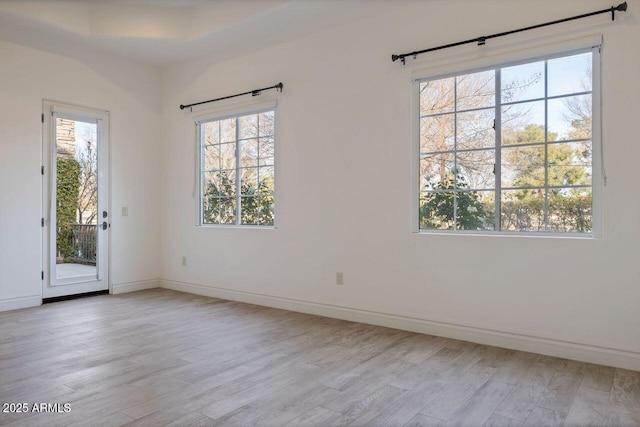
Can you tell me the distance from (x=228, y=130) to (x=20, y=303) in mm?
2974

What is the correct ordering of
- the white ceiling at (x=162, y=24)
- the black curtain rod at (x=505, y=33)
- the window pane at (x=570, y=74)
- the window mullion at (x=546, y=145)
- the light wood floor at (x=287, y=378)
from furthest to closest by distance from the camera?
the white ceiling at (x=162, y=24)
the window mullion at (x=546, y=145)
the window pane at (x=570, y=74)
the black curtain rod at (x=505, y=33)
the light wood floor at (x=287, y=378)

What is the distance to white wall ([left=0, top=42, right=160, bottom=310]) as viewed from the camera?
4598mm

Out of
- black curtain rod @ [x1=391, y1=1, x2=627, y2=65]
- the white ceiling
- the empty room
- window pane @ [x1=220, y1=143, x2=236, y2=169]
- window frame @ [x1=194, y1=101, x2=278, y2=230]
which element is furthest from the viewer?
window pane @ [x1=220, y1=143, x2=236, y2=169]

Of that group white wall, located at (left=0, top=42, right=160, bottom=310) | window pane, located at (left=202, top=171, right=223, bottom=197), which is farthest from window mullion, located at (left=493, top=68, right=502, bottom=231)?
white wall, located at (left=0, top=42, right=160, bottom=310)

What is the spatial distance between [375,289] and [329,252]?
2.01ft

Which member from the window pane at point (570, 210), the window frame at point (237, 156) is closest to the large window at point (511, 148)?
the window pane at point (570, 210)

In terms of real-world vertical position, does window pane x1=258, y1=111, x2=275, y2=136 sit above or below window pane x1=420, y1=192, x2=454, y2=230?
above

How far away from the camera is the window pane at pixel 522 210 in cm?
333

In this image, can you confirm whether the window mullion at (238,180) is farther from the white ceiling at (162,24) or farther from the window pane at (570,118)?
the window pane at (570,118)

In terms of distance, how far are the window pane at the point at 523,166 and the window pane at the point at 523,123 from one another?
7cm

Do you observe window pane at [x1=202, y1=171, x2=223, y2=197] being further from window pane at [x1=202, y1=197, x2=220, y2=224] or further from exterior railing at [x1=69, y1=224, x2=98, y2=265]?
exterior railing at [x1=69, y1=224, x2=98, y2=265]

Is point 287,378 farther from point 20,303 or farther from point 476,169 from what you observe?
point 20,303

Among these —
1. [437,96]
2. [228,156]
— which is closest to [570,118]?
[437,96]

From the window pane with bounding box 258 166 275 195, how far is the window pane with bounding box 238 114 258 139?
1.43 ft
